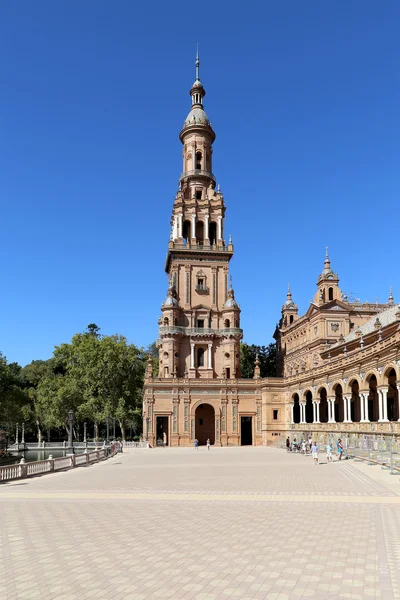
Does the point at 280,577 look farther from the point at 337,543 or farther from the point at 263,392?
the point at 263,392

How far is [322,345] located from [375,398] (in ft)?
59.7

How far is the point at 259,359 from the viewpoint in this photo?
328 feet

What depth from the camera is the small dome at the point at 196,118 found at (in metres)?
81.5

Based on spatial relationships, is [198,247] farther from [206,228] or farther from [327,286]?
[327,286]

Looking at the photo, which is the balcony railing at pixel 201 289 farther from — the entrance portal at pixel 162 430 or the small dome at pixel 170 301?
the entrance portal at pixel 162 430

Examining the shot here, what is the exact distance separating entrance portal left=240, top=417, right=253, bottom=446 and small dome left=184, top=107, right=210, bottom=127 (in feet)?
141

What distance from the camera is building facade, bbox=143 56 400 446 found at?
65000mm

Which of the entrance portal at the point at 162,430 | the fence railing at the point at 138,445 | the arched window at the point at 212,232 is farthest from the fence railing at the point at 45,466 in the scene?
the arched window at the point at 212,232

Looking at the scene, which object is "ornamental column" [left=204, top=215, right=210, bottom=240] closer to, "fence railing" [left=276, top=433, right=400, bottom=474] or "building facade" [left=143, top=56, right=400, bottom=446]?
"building facade" [left=143, top=56, right=400, bottom=446]

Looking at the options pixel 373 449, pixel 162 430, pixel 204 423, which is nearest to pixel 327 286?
pixel 204 423

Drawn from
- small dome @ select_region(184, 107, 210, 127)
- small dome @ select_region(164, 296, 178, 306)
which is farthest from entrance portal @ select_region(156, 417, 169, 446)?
small dome @ select_region(184, 107, 210, 127)

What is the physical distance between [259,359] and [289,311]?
13793 mm

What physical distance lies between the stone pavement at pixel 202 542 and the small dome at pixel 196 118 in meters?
68.1

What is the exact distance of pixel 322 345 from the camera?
230 feet
